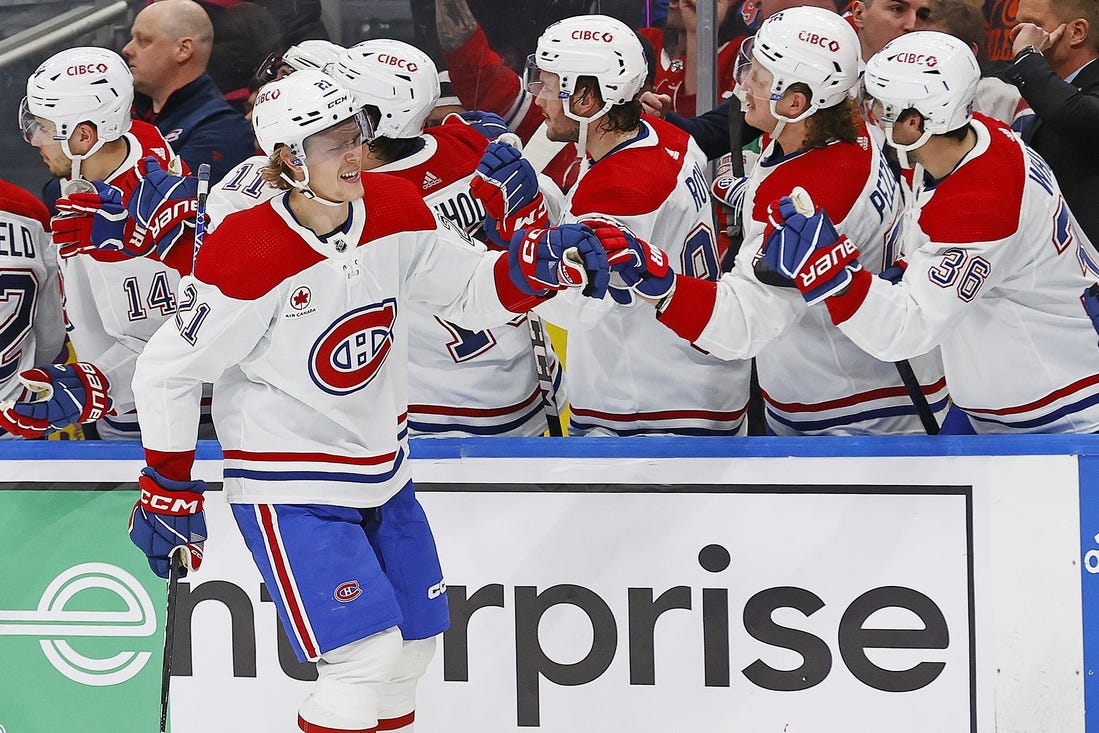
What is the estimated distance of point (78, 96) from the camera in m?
3.32

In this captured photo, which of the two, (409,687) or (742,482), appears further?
(742,482)


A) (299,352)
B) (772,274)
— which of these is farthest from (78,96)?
(772,274)

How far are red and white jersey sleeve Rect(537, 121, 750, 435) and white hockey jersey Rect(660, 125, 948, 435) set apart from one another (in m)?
0.13

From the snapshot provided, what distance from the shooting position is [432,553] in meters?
2.70

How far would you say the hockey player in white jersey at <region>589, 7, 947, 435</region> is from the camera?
291cm

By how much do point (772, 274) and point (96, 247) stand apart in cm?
165

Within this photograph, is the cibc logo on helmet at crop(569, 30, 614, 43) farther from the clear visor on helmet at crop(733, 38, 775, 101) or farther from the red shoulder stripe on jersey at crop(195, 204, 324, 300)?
the red shoulder stripe on jersey at crop(195, 204, 324, 300)

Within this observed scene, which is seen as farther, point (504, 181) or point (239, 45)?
point (239, 45)

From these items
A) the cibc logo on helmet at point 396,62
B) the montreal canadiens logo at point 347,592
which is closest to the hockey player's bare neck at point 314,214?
the montreal canadiens logo at point 347,592

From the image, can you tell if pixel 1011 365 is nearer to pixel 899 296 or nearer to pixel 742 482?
pixel 899 296

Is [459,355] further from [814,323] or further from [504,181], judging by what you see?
[814,323]

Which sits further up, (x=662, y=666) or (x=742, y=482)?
(x=742, y=482)

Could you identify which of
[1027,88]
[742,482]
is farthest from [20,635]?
[1027,88]

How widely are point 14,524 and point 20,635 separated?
27 centimetres
